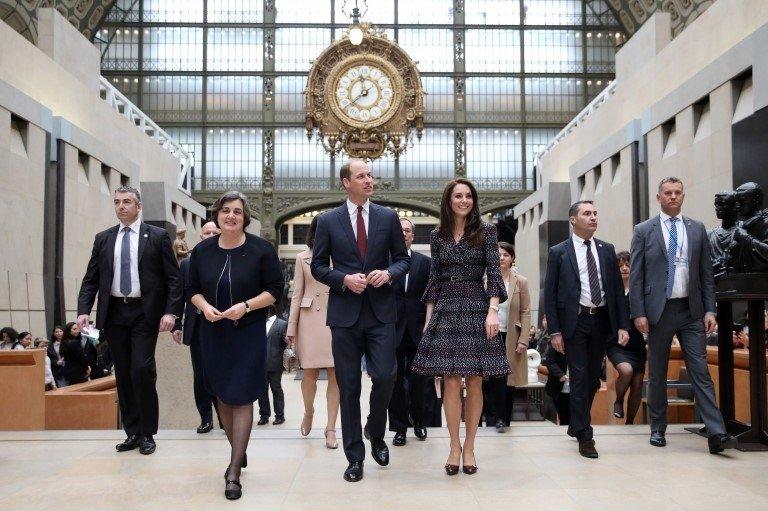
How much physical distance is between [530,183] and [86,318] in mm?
26505

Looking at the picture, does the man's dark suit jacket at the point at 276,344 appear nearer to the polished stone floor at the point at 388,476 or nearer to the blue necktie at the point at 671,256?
the polished stone floor at the point at 388,476

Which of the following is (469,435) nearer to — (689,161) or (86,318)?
(86,318)

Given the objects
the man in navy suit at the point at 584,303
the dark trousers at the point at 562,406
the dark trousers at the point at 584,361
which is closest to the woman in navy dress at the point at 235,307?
the man in navy suit at the point at 584,303

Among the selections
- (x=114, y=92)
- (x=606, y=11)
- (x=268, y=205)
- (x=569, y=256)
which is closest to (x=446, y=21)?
(x=606, y=11)

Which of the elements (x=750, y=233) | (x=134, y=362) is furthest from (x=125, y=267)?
(x=750, y=233)

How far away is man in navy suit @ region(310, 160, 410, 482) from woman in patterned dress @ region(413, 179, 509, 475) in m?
0.27

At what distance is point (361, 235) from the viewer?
455 centimetres

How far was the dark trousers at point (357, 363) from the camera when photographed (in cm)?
442

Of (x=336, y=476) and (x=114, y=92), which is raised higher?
(x=114, y=92)

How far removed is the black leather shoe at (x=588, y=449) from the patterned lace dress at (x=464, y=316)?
93 centimetres

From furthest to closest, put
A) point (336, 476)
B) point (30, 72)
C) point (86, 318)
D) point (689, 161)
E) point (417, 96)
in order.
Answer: point (417, 96), point (30, 72), point (689, 161), point (86, 318), point (336, 476)

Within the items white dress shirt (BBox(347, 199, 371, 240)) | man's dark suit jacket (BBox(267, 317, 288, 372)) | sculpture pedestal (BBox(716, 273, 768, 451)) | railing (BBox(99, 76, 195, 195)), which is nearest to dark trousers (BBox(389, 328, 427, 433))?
white dress shirt (BBox(347, 199, 371, 240))

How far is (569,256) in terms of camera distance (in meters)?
5.40

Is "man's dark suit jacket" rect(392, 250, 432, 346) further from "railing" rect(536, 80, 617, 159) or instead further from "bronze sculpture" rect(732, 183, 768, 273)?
"railing" rect(536, 80, 617, 159)
